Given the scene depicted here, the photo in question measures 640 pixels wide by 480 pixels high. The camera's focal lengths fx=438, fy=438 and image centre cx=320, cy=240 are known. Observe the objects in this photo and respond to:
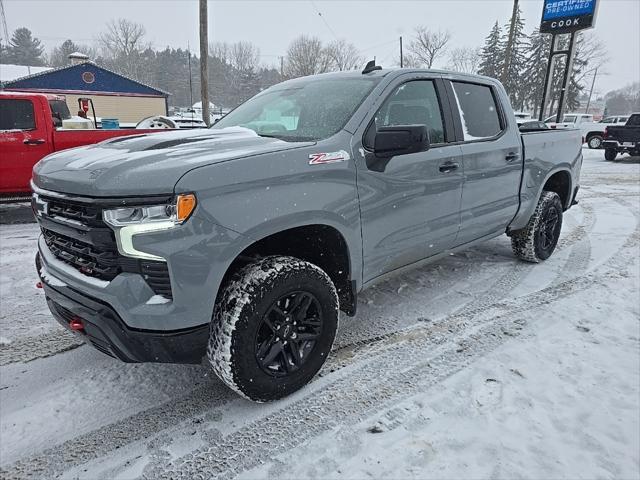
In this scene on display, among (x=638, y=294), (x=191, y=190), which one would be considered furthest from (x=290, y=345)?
(x=638, y=294)

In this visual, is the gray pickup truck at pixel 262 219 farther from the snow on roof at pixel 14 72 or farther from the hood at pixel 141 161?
the snow on roof at pixel 14 72

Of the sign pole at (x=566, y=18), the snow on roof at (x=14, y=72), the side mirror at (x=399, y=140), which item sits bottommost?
the side mirror at (x=399, y=140)

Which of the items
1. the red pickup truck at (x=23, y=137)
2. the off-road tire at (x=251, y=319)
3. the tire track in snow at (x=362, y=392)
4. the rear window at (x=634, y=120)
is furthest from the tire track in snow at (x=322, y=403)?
the rear window at (x=634, y=120)

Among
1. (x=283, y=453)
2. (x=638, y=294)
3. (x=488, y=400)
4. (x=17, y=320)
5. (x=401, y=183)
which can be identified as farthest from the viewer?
(x=638, y=294)

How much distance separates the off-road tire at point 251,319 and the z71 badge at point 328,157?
1.84ft

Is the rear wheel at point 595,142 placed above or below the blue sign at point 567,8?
below

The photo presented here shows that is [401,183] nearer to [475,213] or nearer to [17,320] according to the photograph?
[475,213]

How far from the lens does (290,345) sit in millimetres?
2475

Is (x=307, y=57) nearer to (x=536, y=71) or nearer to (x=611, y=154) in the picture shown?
(x=536, y=71)

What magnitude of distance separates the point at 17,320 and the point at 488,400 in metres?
3.49

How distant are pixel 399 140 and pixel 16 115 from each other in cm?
692

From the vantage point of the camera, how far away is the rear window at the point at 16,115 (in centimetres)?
676

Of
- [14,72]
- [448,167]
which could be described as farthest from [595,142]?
[14,72]

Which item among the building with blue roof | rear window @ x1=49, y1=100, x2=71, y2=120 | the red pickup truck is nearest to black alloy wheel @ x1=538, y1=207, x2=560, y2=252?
the red pickup truck
